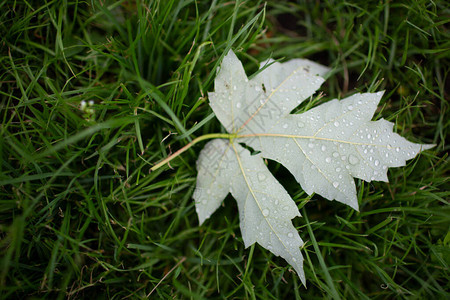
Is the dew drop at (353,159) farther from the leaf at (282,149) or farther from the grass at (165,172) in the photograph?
the grass at (165,172)

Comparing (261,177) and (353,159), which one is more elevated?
(353,159)

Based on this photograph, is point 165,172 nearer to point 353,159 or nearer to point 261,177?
point 261,177

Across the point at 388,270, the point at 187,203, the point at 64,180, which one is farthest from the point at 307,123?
the point at 64,180

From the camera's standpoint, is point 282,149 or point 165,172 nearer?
point 282,149

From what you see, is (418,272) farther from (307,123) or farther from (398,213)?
(307,123)

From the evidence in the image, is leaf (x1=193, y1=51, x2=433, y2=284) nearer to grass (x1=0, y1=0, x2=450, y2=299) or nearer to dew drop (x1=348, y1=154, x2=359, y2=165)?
dew drop (x1=348, y1=154, x2=359, y2=165)

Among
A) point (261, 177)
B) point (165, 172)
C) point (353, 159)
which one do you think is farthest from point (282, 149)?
point (165, 172)
